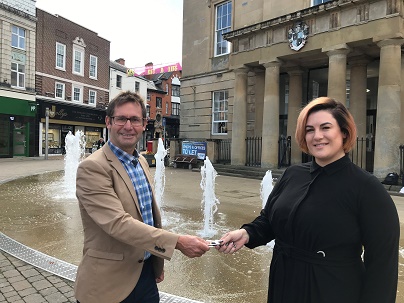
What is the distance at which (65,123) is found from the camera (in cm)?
3089

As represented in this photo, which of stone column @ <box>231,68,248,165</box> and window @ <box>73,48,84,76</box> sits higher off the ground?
window @ <box>73,48,84,76</box>

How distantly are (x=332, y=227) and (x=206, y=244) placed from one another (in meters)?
0.67

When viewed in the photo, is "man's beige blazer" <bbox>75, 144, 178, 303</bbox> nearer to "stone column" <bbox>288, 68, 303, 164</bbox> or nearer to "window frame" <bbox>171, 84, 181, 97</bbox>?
"stone column" <bbox>288, 68, 303, 164</bbox>

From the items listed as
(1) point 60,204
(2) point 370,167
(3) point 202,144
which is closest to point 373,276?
(1) point 60,204

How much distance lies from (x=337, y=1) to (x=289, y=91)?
490 centimetres

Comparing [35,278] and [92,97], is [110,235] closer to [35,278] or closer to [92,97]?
[35,278]

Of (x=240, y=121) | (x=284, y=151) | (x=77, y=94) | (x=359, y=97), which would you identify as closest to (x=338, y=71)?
(x=359, y=97)

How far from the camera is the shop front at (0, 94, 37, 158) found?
80.8ft

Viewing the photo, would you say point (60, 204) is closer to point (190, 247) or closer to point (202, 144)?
point (190, 247)

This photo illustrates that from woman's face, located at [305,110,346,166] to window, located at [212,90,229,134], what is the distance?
17.2 metres

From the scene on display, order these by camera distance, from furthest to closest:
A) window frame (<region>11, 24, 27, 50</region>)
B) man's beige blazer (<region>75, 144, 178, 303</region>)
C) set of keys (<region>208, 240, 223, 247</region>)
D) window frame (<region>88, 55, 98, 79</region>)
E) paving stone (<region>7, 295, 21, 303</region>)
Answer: window frame (<region>88, 55, 98, 79</region>) → window frame (<region>11, 24, 27, 50</region>) → paving stone (<region>7, 295, 21, 303</region>) → set of keys (<region>208, 240, 223, 247</region>) → man's beige blazer (<region>75, 144, 178, 303</region>)

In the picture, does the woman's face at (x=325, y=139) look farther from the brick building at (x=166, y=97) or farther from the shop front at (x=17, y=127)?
the brick building at (x=166, y=97)

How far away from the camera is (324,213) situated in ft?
5.50

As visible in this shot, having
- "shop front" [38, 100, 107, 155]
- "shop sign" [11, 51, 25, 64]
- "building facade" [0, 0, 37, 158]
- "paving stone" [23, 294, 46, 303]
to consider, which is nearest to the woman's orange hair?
"paving stone" [23, 294, 46, 303]
